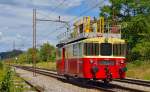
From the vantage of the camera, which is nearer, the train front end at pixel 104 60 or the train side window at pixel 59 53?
the train front end at pixel 104 60

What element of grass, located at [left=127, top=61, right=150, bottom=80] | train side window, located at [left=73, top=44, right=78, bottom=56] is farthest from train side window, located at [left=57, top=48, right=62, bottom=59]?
grass, located at [left=127, top=61, right=150, bottom=80]

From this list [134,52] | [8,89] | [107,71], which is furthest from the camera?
[134,52]

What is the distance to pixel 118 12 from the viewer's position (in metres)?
71.8

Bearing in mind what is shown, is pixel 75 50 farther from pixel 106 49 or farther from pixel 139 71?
pixel 139 71

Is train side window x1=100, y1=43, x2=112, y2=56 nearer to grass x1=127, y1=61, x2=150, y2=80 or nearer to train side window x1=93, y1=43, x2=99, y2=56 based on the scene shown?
train side window x1=93, y1=43, x2=99, y2=56

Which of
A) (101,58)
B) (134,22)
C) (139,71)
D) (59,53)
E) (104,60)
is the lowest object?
(139,71)

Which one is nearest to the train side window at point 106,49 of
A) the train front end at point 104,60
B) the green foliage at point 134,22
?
the train front end at point 104,60

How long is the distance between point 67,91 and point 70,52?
6.59 meters

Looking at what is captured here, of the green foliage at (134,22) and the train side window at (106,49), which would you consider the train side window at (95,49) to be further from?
the green foliage at (134,22)

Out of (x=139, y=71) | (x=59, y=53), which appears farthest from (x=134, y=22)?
(x=59, y=53)

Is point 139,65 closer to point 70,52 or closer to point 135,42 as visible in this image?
point 135,42

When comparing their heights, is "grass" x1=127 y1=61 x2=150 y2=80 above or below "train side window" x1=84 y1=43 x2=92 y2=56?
below

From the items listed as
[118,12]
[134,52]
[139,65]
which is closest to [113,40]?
[139,65]

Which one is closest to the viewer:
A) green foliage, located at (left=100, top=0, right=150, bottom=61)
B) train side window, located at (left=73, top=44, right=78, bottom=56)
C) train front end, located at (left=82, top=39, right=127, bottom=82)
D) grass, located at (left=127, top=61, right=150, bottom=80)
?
train front end, located at (left=82, top=39, right=127, bottom=82)
